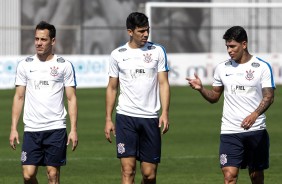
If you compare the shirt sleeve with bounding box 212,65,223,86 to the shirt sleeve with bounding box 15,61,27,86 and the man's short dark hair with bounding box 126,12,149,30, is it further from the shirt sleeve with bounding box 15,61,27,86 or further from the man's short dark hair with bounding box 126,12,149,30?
the shirt sleeve with bounding box 15,61,27,86

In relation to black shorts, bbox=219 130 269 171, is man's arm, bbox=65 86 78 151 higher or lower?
higher

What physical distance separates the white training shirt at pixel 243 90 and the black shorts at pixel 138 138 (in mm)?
990

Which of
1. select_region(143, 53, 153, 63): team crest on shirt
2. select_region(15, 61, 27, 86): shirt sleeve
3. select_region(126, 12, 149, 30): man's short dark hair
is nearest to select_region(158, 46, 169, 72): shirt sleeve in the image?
select_region(143, 53, 153, 63): team crest on shirt

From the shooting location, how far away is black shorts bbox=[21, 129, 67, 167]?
11062 millimetres

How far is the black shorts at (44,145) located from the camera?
36.3 ft

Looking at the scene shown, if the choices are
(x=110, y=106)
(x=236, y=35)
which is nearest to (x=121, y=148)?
(x=110, y=106)

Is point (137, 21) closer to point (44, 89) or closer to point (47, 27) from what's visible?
point (47, 27)

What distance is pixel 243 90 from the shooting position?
1085 cm

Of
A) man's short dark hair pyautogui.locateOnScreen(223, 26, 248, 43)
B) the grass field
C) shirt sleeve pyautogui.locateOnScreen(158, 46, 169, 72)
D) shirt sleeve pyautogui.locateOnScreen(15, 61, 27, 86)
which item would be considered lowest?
the grass field

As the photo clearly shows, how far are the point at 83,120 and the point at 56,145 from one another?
501 inches

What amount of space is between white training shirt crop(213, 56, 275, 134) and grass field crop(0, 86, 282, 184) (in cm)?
316

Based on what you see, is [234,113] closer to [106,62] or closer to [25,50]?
[106,62]

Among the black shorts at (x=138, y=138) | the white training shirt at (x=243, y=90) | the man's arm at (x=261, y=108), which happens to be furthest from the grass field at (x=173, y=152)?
the man's arm at (x=261, y=108)

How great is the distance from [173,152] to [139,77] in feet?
21.2
